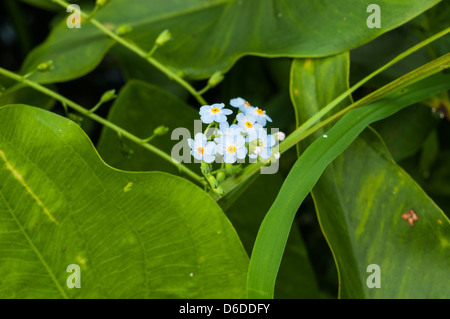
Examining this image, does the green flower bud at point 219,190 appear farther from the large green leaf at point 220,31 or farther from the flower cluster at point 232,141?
the large green leaf at point 220,31

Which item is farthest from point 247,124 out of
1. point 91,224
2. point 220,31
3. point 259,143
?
point 220,31

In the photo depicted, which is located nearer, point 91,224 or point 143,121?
point 91,224

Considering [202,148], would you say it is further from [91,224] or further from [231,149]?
[91,224]

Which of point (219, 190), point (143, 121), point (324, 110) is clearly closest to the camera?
point (219, 190)

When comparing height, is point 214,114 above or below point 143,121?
below

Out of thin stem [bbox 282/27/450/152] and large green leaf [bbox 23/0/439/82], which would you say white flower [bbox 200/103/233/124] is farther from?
large green leaf [bbox 23/0/439/82]

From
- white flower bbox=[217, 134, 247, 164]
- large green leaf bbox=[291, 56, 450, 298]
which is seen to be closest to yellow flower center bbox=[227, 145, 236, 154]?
white flower bbox=[217, 134, 247, 164]

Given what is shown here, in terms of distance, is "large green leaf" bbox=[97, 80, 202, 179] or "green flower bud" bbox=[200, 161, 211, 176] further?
"large green leaf" bbox=[97, 80, 202, 179]
